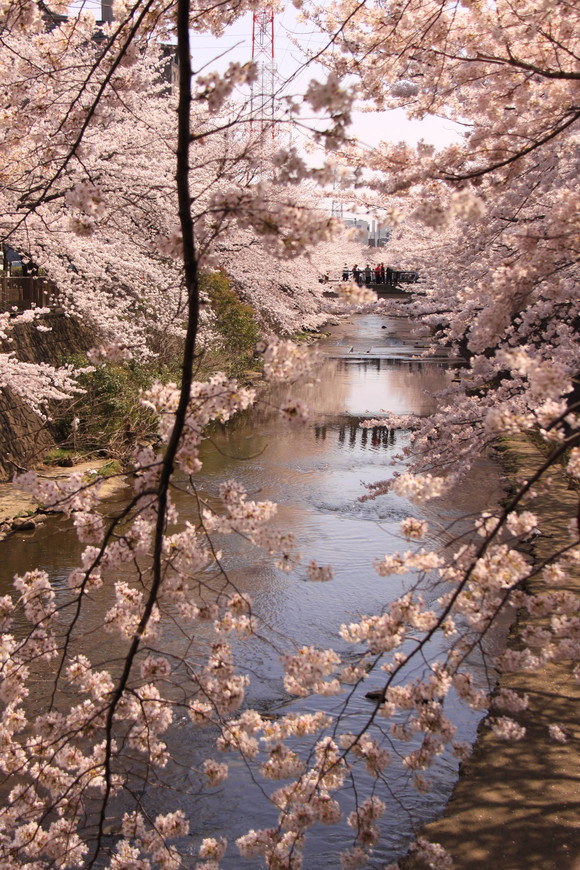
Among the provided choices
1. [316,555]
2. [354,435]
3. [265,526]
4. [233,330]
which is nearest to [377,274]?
[233,330]

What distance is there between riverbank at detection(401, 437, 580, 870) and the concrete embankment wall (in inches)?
262

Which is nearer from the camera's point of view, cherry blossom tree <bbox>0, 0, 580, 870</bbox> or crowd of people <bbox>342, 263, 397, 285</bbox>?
cherry blossom tree <bbox>0, 0, 580, 870</bbox>

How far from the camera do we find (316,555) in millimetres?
8508

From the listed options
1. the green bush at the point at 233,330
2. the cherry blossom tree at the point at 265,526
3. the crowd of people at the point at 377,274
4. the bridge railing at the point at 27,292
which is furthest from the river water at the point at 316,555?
the crowd of people at the point at 377,274

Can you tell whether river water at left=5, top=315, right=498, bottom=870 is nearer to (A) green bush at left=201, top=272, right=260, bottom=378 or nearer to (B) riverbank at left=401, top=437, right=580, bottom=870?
(B) riverbank at left=401, top=437, right=580, bottom=870

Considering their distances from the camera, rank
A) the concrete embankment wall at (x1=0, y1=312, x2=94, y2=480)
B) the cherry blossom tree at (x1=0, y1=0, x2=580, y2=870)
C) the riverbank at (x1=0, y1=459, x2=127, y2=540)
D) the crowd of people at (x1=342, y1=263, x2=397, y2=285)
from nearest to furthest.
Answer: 1. the cherry blossom tree at (x1=0, y1=0, x2=580, y2=870)
2. the riverbank at (x1=0, y1=459, x2=127, y2=540)
3. the concrete embankment wall at (x1=0, y1=312, x2=94, y2=480)
4. the crowd of people at (x1=342, y1=263, x2=397, y2=285)

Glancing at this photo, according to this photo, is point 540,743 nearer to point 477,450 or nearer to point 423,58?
point 477,450

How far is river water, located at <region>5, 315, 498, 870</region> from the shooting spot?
469cm

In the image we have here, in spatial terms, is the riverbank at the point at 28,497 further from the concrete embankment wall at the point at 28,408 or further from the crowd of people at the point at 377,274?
the crowd of people at the point at 377,274

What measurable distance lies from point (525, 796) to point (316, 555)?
4365 millimetres

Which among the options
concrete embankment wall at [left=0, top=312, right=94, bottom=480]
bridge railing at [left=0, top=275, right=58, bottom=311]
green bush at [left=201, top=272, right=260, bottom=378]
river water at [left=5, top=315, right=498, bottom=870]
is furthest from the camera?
green bush at [left=201, top=272, right=260, bottom=378]

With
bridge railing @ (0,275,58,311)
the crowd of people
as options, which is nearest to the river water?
bridge railing @ (0,275,58,311)

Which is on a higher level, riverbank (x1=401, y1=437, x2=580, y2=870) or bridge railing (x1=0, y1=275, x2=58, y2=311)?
bridge railing (x1=0, y1=275, x2=58, y2=311)

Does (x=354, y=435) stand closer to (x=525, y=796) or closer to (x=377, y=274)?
(x=525, y=796)
